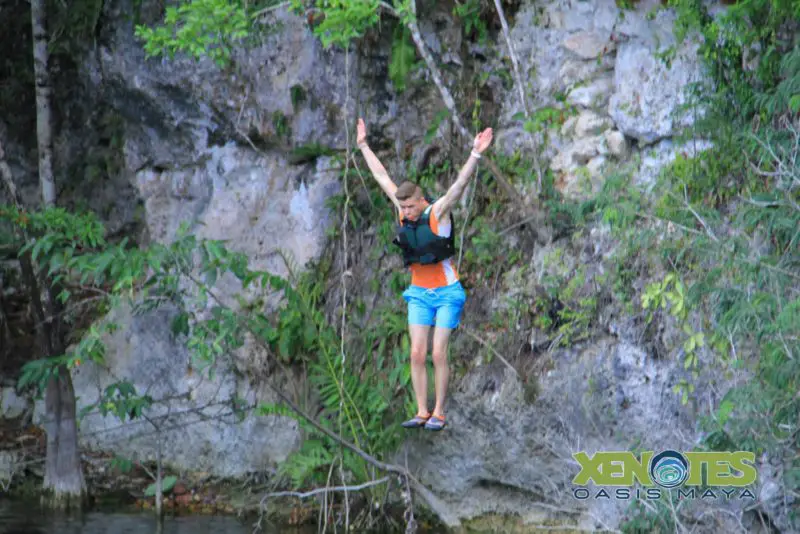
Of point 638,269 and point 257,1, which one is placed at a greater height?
point 257,1

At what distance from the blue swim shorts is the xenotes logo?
184cm

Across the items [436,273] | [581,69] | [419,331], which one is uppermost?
[581,69]

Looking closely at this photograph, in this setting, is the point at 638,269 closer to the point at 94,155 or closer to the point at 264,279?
the point at 264,279

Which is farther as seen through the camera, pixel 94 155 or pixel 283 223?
pixel 94 155

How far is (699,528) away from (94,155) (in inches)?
321

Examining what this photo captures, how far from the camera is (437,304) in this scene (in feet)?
33.0

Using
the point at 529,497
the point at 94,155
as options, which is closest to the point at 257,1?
the point at 94,155

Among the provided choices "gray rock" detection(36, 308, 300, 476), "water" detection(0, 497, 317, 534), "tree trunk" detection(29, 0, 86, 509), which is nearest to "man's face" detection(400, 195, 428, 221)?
"water" detection(0, 497, 317, 534)

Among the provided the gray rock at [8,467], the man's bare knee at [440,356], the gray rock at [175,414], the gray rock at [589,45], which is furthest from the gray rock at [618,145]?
the gray rock at [8,467]

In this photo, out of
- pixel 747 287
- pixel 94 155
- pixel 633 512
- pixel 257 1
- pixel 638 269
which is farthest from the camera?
pixel 94 155

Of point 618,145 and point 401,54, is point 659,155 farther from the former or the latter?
point 401,54

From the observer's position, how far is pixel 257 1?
12750mm

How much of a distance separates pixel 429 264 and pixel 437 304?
343 millimetres
